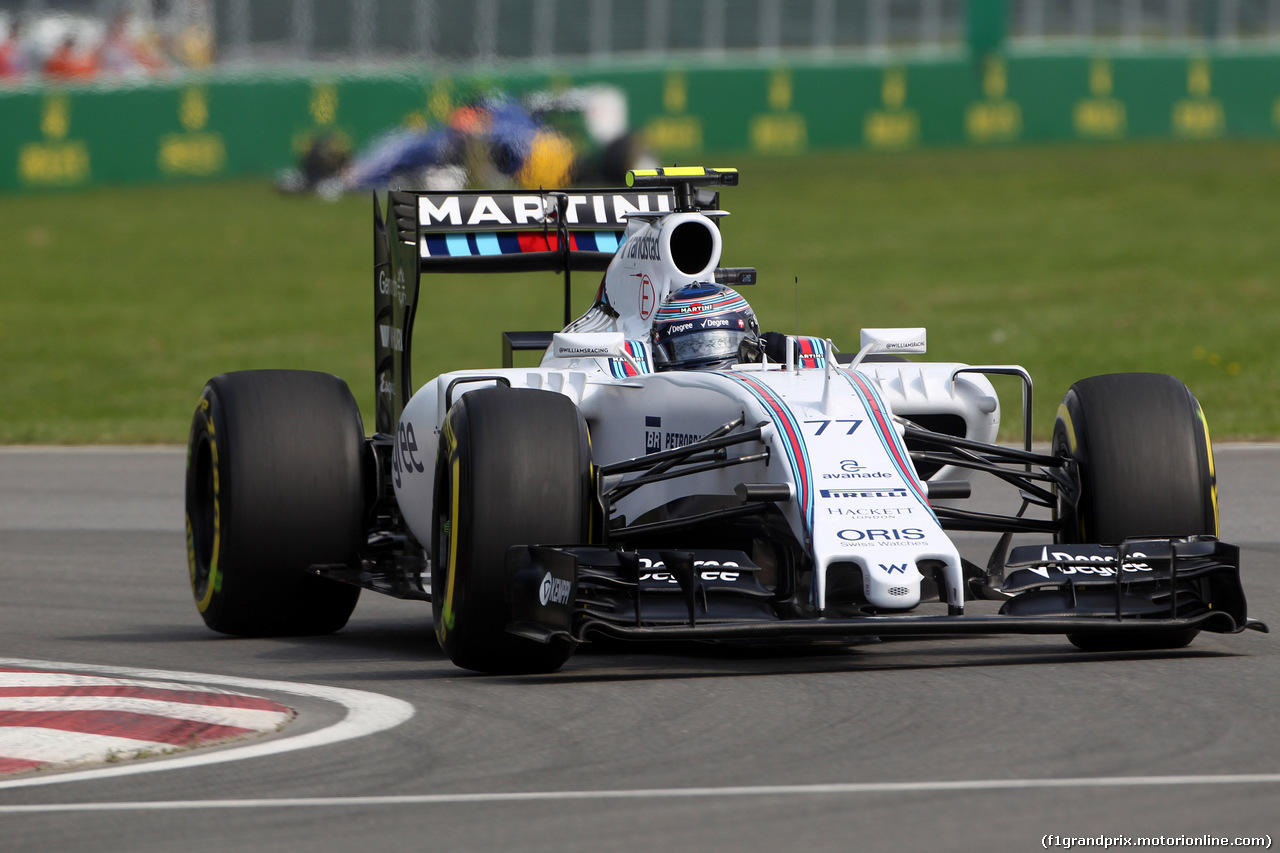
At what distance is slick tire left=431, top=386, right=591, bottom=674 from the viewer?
7.13 meters

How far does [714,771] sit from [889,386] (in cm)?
292

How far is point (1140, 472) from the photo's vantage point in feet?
25.1

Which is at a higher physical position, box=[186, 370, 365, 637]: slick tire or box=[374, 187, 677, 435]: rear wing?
box=[374, 187, 677, 435]: rear wing

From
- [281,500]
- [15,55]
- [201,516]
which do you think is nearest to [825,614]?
[281,500]

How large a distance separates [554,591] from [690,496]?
3.78ft

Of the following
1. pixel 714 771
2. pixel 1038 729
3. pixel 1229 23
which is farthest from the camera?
pixel 1229 23

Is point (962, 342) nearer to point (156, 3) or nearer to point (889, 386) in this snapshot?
point (889, 386)

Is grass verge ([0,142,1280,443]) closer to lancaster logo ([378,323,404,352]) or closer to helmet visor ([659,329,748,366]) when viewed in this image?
lancaster logo ([378,323,404,352])

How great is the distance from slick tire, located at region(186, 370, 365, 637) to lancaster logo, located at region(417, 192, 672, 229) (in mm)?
1304

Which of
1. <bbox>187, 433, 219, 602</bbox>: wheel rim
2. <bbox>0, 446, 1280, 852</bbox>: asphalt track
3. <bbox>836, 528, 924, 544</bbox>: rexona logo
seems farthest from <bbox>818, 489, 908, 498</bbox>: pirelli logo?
<bbox>187, 433, 219, 602</bbox>: wheel rim

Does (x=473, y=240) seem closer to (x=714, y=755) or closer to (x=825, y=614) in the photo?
(x=825, y=614)

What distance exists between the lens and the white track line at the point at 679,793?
5371 mm

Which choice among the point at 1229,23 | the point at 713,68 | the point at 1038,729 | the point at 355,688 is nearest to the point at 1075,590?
the point at 1038,729

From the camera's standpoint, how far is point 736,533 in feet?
25.8
